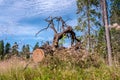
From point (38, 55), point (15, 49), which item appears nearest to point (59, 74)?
point (15, 49)

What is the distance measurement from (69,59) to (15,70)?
81.0 inches

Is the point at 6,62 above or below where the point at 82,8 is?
below

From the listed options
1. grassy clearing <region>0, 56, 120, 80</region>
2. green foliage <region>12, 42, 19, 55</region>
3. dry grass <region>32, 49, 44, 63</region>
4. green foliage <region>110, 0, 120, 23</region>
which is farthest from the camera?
green foliage <region>110, 0, 120, 23</region>

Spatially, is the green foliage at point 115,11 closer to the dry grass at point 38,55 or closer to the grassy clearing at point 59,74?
the dry grass at point 38,55

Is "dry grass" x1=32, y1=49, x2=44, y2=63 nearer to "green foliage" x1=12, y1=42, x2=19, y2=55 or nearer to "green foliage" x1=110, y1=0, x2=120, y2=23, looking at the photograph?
"green foliage" x1=12, y1=42, x2=19, y2=55

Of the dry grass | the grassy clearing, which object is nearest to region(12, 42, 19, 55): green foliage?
the dry grass

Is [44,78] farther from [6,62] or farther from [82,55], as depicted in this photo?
[82,55]

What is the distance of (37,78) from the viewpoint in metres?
7.91

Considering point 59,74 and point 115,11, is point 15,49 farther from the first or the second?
point 115,11

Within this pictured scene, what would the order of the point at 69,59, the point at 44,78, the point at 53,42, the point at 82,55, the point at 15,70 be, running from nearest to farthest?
the point at 44,78, the point at 15,70, the point at 69,59, the point at 82,55, the point at 53,42

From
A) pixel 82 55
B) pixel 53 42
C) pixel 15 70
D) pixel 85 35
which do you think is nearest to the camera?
pixel 15 70

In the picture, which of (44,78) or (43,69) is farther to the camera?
(43,69)

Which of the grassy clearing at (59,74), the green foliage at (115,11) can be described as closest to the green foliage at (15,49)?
the grassy clearing at (59,74)

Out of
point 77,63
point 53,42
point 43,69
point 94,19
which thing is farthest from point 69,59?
point 94,19
